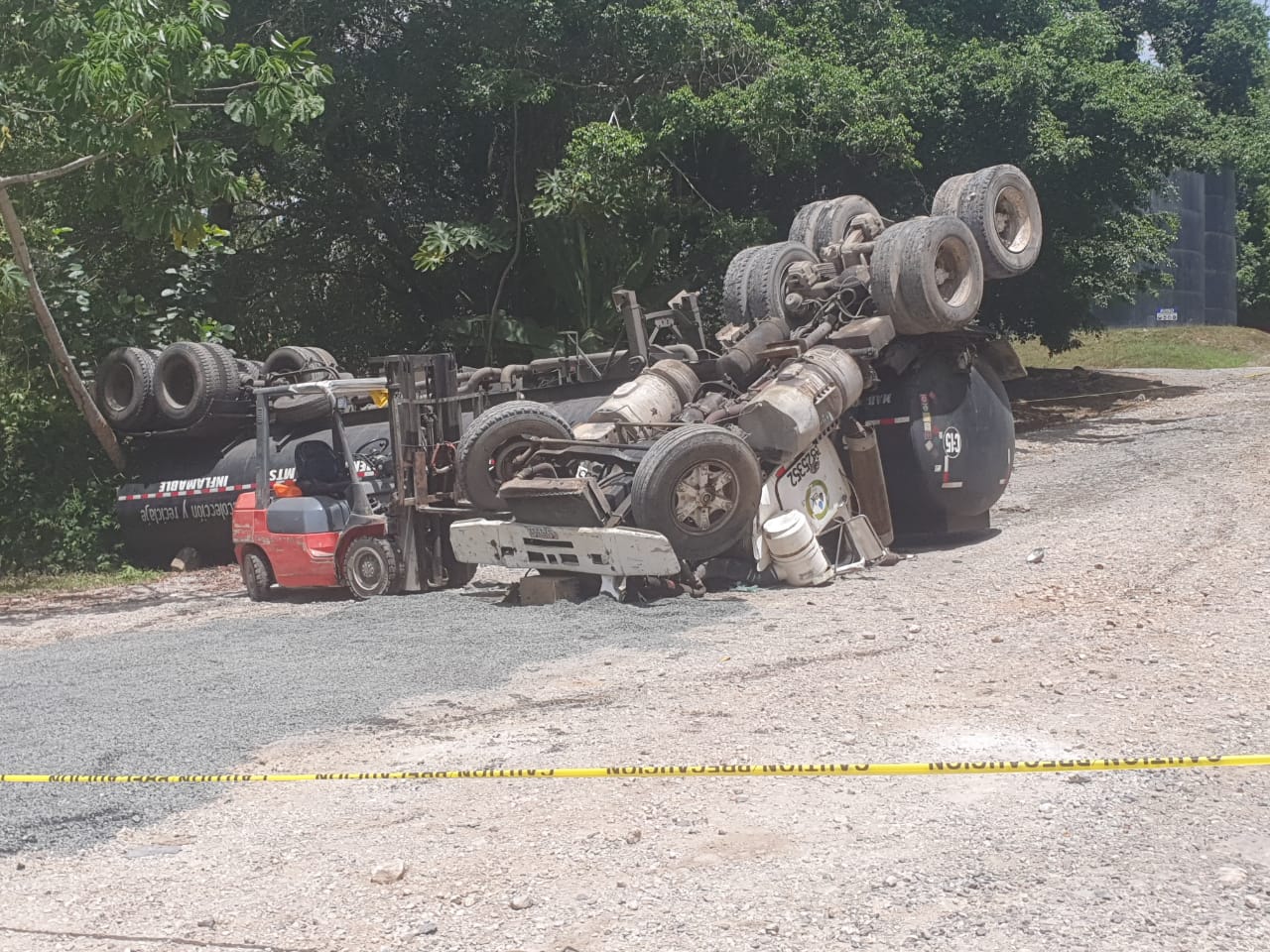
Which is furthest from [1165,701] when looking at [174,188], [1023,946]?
[174,188]

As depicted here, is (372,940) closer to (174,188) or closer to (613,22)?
(174,188)

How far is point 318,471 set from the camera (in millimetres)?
12539

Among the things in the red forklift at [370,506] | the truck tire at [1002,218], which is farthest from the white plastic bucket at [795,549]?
the truck tire at [1002,218]

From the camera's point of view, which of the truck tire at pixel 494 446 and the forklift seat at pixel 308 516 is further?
the forklift seat at pixel 308 516

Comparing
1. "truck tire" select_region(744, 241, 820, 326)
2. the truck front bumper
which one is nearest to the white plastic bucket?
the truck front bumper

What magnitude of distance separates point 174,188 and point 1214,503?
404 inches

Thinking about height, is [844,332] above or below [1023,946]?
above

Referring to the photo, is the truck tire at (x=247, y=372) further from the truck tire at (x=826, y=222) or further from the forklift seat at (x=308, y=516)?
the truck tire at (x=826, y=222)

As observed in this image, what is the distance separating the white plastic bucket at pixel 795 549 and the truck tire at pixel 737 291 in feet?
9.28

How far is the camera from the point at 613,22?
1888cm

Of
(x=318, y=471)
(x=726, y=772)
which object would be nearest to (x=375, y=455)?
(x=318, y=471)

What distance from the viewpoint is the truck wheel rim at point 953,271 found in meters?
12.4

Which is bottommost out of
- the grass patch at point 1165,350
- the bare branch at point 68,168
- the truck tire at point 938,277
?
the grass patch at point 1165,350

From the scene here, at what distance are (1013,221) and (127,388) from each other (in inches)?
409
